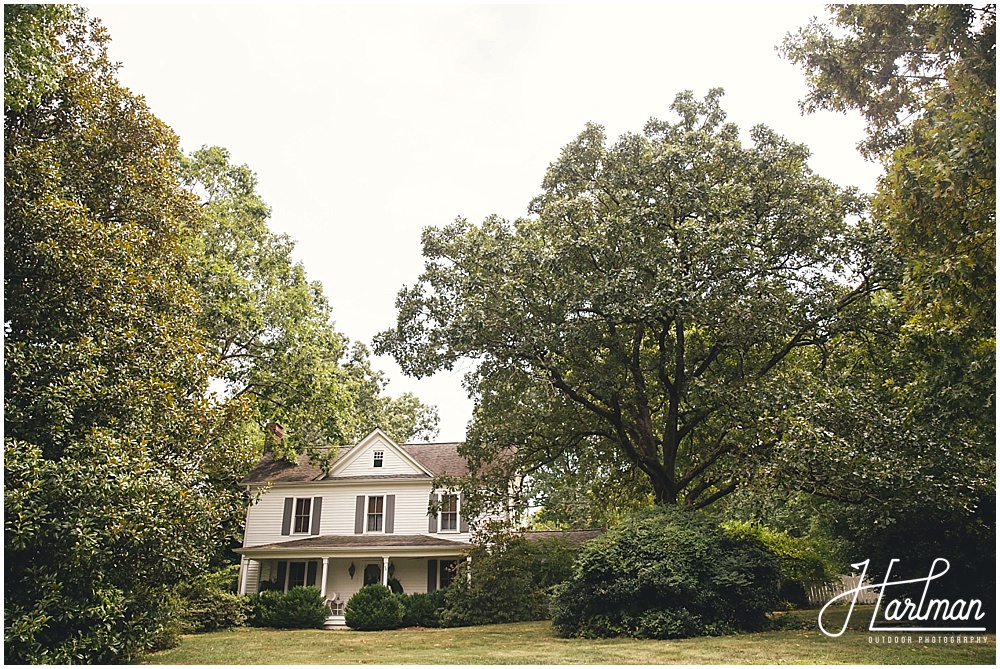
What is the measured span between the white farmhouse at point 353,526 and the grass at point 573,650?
24.5ft

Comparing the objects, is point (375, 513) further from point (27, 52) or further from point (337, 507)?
point (27, 52)

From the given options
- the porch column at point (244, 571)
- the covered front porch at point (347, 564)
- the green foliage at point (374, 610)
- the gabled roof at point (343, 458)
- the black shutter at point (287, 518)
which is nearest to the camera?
the green foliage at point (374, 610)

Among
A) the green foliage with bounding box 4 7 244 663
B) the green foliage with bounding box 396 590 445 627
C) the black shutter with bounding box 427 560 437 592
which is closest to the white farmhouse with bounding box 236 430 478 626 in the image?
the black shutter with bounding box 427 560 437 592

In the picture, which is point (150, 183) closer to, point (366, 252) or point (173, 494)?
point (173, 494)

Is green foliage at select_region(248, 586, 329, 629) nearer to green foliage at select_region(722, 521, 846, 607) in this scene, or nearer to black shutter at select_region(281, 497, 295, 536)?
black shutter at select_region(281, 497, 295, 536)

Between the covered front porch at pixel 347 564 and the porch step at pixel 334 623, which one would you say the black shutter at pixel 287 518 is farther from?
the porch step at pixel 334 623

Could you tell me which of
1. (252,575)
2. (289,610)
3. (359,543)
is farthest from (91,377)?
(252,575)

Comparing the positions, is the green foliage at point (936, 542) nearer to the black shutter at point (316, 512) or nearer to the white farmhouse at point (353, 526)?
the white farmhouse at point (353, 526)

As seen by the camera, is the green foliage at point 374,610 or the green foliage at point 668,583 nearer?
the green foliage at point 668,583

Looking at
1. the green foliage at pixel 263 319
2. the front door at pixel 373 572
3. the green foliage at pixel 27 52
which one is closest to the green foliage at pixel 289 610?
the front door at pixel 373 572

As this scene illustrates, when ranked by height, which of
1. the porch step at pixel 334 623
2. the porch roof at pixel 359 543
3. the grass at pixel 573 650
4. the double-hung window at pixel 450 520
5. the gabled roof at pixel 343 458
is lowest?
the grass at pixel 573 650

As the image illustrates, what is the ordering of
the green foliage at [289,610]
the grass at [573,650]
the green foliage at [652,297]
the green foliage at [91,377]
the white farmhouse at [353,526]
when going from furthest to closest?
the white farmhouse at [353,526] → the green foliage at [289,610] → the green foliage at [652,297] → the grass at [573,650] → the green foliage at [91,377]

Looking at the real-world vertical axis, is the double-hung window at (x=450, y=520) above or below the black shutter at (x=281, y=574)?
above

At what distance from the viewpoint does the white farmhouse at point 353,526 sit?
23141mm
